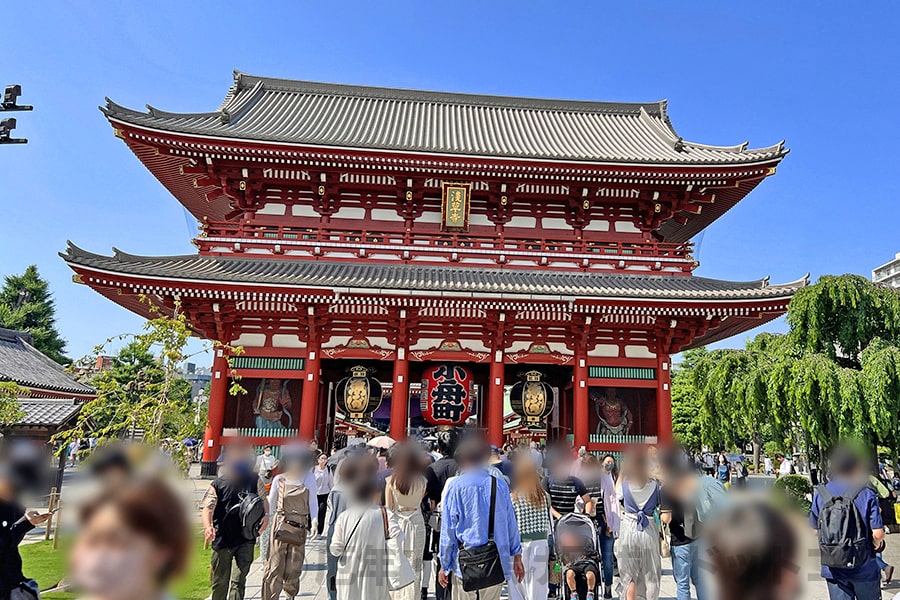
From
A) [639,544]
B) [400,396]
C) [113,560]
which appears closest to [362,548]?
[639,544]

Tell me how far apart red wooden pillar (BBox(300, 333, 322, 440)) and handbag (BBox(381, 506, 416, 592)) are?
32.2ft

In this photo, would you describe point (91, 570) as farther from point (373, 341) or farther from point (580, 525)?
point (373, 341)

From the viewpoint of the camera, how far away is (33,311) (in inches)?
1821

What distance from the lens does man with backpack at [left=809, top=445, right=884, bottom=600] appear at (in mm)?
5281

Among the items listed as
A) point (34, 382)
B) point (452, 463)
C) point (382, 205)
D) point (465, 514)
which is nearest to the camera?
point (465, 514)

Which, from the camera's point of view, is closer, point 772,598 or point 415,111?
Answer: point 772,598

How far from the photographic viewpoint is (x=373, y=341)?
633 inches

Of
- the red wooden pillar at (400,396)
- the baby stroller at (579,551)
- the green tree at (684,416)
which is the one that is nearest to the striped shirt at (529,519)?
the baby stroller at (579,551)

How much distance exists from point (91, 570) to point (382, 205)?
1578 cm

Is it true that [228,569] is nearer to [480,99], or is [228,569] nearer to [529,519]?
[529,519]

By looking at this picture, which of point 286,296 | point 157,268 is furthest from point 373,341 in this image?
point 157,268

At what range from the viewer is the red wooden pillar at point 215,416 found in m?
14.6

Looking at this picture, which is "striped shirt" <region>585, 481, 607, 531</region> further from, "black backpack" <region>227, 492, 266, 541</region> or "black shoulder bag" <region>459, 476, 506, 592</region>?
"black backpack" <region>227, 492, 266, 541</region>

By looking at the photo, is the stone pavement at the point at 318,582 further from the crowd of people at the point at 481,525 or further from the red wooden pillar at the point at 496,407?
the red wooden pillar at the point at 496,407
